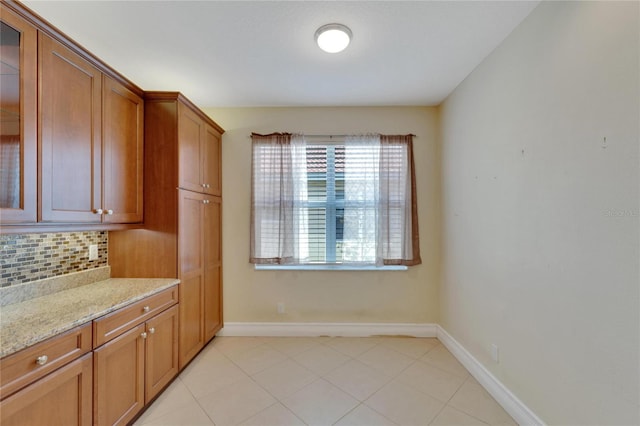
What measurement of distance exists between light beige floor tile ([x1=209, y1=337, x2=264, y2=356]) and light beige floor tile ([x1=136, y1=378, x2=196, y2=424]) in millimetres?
538

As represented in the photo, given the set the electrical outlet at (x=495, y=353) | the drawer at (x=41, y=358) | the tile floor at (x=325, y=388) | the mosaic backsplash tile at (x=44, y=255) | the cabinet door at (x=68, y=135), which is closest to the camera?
the drawer at (x=41, y=358)

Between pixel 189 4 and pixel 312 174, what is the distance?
1.74 metres

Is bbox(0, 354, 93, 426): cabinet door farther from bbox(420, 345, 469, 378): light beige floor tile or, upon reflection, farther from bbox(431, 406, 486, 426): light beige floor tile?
bbox(420, 345, 469, 378): light beige floor tile

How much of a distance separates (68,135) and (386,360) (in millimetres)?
2910

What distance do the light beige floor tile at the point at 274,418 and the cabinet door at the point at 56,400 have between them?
0.90 metres

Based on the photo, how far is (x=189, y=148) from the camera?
2201 millimetres

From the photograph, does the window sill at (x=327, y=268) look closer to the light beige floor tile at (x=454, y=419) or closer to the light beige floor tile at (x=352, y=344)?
the light beige floor tile at (x=352, y=344)

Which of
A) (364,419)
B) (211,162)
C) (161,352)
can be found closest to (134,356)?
(161,352)

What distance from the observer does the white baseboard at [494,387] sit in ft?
5.12

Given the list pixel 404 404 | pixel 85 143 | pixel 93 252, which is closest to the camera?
pixel 85 143

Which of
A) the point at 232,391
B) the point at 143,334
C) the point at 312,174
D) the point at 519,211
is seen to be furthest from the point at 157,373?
the point at 519,211

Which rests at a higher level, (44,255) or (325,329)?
(44,255)

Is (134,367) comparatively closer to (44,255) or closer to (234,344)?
(44,255)

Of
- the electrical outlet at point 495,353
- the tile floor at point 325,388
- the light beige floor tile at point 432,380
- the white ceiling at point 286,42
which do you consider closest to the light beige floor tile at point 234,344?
the tile floor at point 325,388
